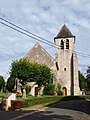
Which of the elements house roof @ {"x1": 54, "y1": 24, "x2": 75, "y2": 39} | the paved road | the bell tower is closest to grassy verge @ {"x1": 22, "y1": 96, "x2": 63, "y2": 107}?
the paved road

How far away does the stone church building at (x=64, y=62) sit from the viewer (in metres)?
48.8

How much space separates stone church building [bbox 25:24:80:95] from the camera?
48.8 meters

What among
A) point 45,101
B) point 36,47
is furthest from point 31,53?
point 45,101

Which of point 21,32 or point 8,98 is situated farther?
point 8,98

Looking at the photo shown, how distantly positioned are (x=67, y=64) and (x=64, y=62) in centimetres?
74

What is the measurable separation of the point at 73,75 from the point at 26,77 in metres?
13.7

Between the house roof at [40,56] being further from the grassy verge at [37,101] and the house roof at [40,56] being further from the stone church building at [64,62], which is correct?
→ the grassy verge at [37,101]

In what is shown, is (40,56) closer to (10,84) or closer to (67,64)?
(67,64)

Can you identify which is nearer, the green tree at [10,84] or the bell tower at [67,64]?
the bell tower at [67,64]

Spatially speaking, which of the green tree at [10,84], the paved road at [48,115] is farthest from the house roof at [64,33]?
the paved road at [48,115]

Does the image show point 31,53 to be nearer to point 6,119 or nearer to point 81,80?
point 81,80

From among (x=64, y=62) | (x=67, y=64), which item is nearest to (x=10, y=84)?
(x=64, y=62)

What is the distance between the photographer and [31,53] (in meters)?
50.6

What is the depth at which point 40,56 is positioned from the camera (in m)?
49.5
